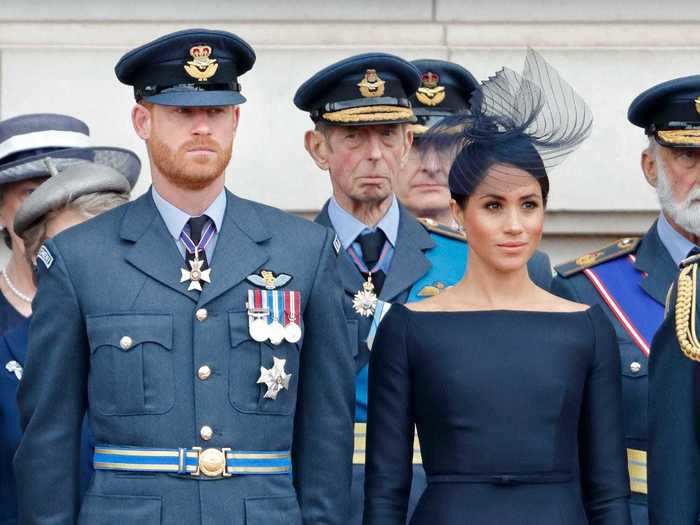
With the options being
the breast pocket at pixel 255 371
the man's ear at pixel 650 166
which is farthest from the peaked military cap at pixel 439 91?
the breast pocket at pixel 255 371

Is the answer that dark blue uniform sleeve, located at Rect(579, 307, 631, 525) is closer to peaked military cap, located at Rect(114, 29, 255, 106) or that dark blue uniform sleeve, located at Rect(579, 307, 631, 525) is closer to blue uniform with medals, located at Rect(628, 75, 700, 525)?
blue uniform with medals, located at Rect(628, 75, 700, 525)

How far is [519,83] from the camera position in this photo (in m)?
5.64

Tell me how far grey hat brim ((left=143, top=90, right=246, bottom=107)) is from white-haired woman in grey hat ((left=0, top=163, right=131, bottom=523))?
855 millimetres

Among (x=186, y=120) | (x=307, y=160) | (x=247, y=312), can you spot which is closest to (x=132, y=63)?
(x=186, y=120)

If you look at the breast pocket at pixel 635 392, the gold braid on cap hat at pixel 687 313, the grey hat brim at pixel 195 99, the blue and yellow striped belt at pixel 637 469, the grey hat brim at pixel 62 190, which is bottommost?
the blue and yellow striped belt at pixel 637 469

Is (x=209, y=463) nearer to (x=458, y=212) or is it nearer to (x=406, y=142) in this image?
(x=458, y=212)

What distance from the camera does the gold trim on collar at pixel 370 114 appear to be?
21.4 feet

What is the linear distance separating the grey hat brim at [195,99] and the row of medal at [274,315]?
468 mm

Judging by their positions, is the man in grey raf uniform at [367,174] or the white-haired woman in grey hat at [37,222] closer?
the white-haired woman in grey hat at [37,222]

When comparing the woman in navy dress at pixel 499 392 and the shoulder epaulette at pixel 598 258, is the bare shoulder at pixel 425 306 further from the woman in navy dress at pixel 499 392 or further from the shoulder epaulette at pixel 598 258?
the shoulder epaulette at pixel 598 258

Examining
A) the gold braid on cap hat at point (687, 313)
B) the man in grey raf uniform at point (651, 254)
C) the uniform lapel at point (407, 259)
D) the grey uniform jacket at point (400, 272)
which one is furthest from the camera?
the uniform lapel at point (407, 259)

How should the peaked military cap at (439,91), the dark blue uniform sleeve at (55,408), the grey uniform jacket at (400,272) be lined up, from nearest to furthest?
the dark blue uniform sleeve at (55,408)
the grey uniform jacket at (400,272)
the peaked military cap at (439,91)

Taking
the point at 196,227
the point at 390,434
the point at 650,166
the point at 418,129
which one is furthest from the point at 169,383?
the point at 418,129

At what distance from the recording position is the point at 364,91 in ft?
A: 21.6
